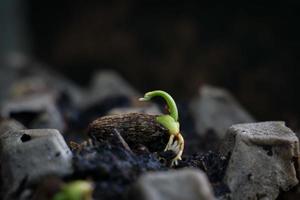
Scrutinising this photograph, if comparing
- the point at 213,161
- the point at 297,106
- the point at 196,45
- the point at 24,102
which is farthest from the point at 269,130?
the point at 196,45

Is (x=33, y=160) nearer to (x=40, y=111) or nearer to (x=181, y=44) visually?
(x=40, y=111)

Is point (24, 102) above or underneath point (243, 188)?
underneath

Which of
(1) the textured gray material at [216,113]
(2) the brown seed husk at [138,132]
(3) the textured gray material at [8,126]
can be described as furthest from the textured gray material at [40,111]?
(2) the brown seed husk at [138,132]

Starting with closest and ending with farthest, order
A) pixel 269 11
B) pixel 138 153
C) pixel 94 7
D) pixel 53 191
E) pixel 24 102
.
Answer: pixel 53 191 < pixel 138 153 < pixel 24 102 < pixel 269 11 < pixel 94 7

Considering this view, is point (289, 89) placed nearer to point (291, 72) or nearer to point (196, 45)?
point (291, 72)

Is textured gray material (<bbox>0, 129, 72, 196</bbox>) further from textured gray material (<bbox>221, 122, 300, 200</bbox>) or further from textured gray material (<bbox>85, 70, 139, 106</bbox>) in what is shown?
textured gray material (<bbox>85, 70, 139, 106</bbox>)
